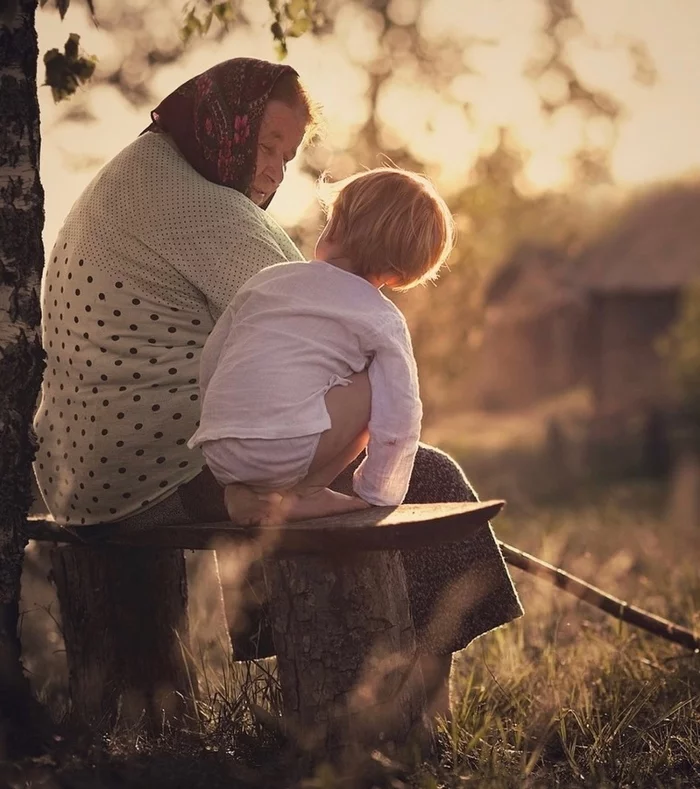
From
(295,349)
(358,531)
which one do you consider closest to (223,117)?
(295,349)

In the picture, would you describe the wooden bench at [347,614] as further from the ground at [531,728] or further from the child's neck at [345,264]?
the child's neck at [345,264]

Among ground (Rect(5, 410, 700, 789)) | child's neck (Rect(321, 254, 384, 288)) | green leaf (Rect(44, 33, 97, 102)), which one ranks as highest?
green leaf (Rect(44, 33, 97, 102))

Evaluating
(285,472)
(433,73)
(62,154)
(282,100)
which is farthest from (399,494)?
(433,73)

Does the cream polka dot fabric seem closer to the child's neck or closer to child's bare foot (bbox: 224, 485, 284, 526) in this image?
the child's neck

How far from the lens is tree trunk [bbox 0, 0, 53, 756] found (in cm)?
283

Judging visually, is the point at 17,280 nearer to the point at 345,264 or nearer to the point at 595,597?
the point at 345,264

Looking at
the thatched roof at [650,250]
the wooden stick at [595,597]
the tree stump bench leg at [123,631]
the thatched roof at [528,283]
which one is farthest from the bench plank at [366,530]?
the thatched roof at [528,283]

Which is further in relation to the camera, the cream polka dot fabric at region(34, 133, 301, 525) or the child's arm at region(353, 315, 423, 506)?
the cream polka dot fabric at region(34, 133, 301, 525)

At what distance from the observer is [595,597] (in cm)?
373

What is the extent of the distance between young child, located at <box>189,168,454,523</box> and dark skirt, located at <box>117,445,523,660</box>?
303mm

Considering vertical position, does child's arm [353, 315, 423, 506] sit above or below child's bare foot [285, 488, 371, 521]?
above

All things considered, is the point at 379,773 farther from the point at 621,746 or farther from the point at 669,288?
the point at 669,288

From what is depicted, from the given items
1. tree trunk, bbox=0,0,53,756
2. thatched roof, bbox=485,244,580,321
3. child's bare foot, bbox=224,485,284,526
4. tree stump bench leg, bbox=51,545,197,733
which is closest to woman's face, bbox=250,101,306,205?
tree trunk, bbox=0,0,53,756

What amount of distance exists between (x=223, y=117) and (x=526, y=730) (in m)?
1.86
